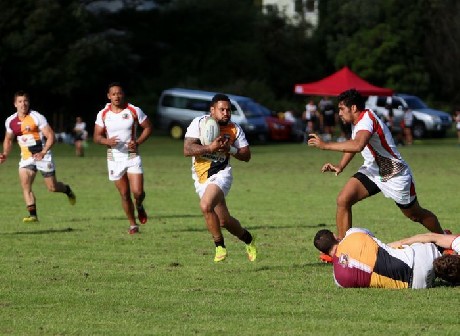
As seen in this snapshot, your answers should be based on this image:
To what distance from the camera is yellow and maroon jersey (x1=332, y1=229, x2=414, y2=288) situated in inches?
432

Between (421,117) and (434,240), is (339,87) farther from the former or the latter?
(434,240)

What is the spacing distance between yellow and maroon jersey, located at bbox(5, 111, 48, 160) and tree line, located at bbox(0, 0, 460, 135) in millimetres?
42767

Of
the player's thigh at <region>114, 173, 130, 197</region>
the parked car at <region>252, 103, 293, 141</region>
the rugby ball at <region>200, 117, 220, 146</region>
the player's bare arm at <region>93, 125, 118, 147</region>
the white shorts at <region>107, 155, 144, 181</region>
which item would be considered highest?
the rugby ball at <region>200, 117, 220, 146</region>

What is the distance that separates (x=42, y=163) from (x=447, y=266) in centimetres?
942

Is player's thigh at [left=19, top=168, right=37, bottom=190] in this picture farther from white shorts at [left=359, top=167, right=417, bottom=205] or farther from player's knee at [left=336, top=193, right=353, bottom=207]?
white shorts at [left=359, top=167, right=417, bottom=205]

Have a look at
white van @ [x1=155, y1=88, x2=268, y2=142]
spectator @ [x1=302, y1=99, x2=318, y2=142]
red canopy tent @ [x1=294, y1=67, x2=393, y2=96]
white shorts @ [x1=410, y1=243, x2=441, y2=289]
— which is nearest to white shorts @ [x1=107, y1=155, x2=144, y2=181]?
white shorts @ [x1=410, y1=243, x2=441, y2=289]

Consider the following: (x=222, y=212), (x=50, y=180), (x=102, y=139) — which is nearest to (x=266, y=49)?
(x=50, y=180)

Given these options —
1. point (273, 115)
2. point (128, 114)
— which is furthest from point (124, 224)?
point (273, 115)

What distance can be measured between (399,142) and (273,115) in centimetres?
714

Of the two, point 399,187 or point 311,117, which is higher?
point 399,187

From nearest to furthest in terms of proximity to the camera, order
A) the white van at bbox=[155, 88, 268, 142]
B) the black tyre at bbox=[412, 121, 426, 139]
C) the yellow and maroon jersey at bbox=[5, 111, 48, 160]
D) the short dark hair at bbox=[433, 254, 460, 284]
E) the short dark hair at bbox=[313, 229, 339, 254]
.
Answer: the short dark hair at bbox=[433, 254, 460, 284] < the short dark hair at bbox=[313, 229, 339, 254] < the yellow and maroon jersey at bbox=[5, 111, 48, 160] < the white van at bbox=[155, 88, 268, 142] < the black tyre at bbox=[412, 121, 426, 139]

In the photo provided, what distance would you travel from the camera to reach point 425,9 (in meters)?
75.3

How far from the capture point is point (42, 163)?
18.8m

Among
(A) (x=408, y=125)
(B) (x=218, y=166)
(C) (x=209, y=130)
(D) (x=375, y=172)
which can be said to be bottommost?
(A) (x=408, y=125)
